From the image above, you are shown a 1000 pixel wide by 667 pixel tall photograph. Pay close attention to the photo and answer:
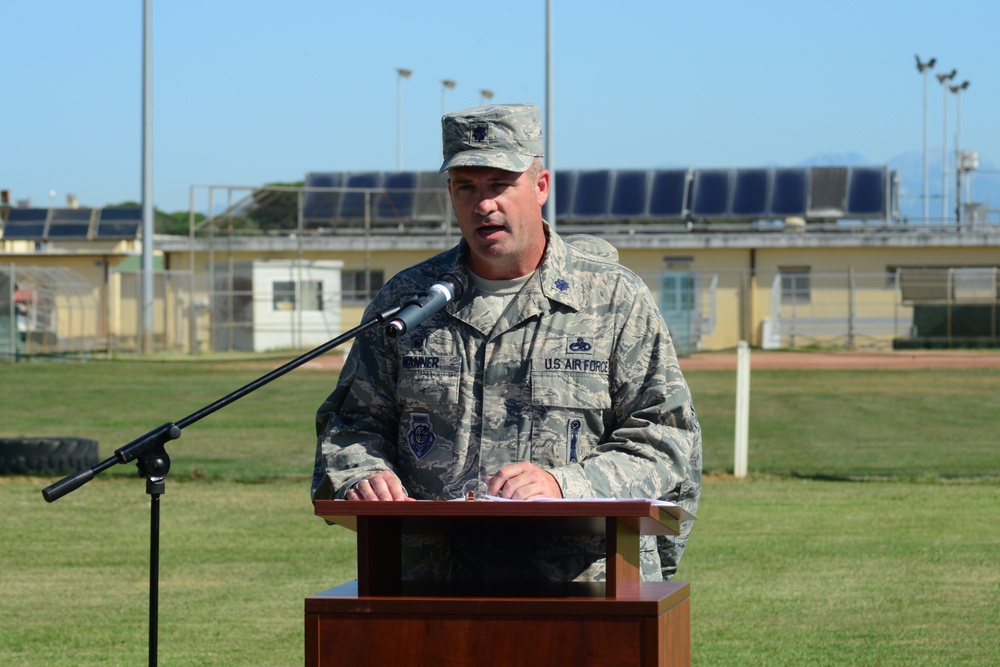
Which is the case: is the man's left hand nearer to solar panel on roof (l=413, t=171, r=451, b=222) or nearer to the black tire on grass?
the black tire on grass

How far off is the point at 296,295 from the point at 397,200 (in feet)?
31.0

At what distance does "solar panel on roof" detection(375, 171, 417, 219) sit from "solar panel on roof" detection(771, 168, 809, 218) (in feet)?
43.2

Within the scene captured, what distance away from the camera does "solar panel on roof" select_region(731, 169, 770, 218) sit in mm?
53906

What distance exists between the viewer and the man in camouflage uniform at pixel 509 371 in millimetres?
3943

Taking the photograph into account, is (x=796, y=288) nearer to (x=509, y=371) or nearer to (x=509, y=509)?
(x=509, y=371)

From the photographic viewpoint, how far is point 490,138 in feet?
13.1

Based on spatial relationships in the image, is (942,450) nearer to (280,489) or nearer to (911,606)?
(280,489)

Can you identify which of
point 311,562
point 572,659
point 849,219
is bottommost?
point 311,562

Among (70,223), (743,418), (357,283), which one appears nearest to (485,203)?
(743,418)

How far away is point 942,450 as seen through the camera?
58.9 ft

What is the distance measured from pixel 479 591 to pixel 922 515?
976cm

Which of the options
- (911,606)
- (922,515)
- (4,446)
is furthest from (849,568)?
(4,446)

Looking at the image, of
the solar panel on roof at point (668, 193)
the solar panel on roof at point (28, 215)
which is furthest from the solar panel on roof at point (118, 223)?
the solar panel on roof at point (668, 193)

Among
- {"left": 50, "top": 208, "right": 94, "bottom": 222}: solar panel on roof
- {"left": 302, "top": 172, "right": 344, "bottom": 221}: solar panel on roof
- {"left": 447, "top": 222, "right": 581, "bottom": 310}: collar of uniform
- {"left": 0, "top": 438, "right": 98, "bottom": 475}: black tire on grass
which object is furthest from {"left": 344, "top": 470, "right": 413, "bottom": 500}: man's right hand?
{"left": 50, "top": 208, "right": 94, "bottom": 222}: solar panel on roof
